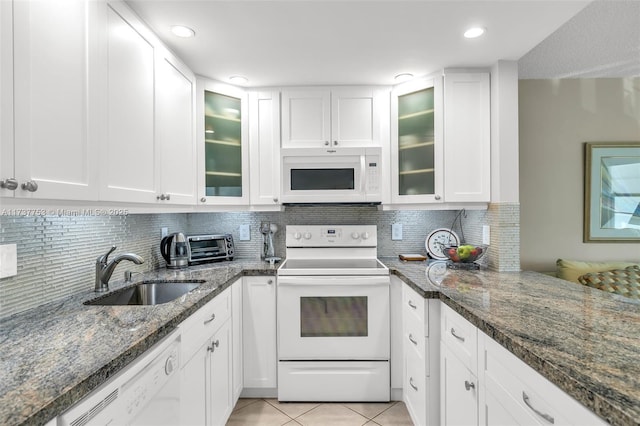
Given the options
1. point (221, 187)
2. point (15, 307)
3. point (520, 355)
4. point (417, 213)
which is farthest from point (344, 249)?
point (15, 307)

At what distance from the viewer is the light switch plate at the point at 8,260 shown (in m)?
1.20

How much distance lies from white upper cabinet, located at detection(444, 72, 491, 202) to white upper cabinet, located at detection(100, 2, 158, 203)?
6.04 ft

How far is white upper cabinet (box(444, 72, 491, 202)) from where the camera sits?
7.47 ft

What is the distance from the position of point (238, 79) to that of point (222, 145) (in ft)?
1.60

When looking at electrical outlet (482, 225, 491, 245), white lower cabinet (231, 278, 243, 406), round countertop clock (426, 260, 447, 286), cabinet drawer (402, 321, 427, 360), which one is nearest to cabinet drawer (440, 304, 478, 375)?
cabinet drawer (402, 321, 427, 360)

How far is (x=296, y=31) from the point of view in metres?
1.78

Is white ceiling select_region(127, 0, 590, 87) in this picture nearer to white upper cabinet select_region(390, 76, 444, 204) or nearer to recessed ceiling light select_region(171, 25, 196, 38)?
recessed ceiling light select_region(171, 25, 196, 38)

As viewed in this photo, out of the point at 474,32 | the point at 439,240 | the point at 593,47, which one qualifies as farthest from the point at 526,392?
the point at 593,47

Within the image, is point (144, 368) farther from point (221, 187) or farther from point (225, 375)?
point (221, 187)

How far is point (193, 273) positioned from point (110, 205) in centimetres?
88

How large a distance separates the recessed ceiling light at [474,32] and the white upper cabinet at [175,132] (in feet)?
5.47

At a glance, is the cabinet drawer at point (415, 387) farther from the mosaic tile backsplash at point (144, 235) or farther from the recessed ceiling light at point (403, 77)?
the recessed ceiling light at point (403, 77)

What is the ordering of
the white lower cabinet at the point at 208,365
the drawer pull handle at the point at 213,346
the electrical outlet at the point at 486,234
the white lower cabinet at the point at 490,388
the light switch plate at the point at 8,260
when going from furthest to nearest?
the electrical outlet at the point at 486,234 < the drawer pull handle at the point at 213,346 < the white lower cabinet at the point at 208,365 < the light switch plate at the point at 8,260 < the white lower cabinet at the point at 490,388

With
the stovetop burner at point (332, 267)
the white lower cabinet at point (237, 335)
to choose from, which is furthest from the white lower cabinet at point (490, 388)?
the white lower cabinet at point (237, 335)
